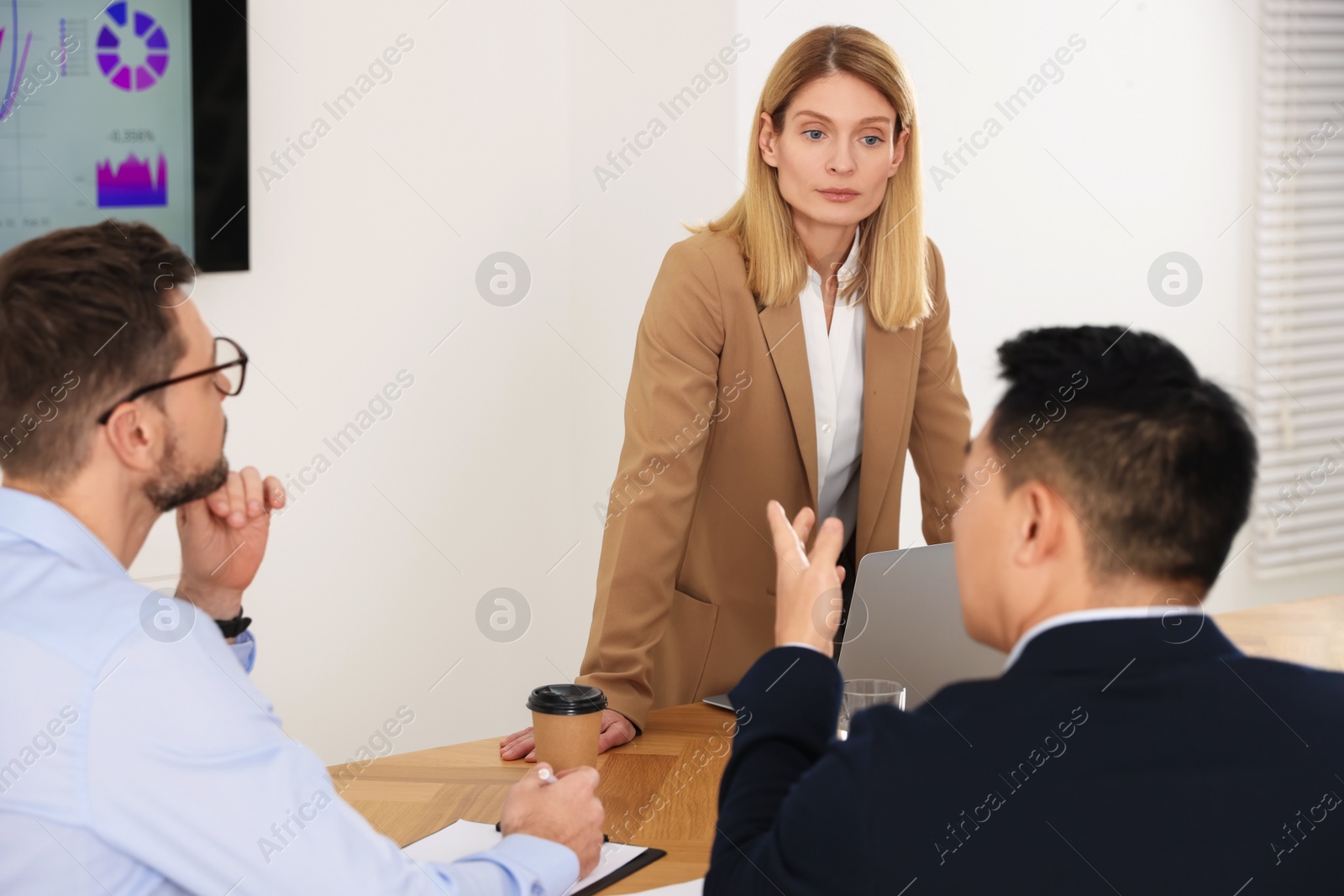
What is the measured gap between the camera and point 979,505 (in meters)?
1.23

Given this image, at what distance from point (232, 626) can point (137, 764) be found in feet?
1.88

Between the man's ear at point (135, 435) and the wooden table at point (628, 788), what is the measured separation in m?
0.60

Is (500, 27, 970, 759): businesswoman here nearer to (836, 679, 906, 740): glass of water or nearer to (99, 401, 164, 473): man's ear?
(836, 679, 906, 740): glass of water

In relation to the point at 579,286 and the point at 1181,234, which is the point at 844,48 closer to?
the point at 579,286

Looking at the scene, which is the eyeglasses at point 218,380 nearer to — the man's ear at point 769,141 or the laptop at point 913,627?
the laptop at point 913,627

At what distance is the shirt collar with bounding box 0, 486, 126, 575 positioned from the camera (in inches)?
45.9

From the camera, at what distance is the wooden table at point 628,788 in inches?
60.2

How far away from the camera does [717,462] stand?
2.26 meters

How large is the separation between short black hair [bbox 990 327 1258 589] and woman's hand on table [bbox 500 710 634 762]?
2.86 ft

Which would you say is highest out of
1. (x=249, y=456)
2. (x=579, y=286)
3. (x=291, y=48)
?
(x=291, y=48)

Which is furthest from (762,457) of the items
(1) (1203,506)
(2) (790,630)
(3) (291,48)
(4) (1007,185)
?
(4) (1007,185)

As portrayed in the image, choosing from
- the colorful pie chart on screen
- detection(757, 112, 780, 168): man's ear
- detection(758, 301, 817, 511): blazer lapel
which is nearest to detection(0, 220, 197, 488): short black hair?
detection(758, 301, 817, 511): blazer lapel

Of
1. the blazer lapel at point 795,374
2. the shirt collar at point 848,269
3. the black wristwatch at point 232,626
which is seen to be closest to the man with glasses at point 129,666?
the black wristwatch at point 232,626

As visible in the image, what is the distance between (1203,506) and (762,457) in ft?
3.81
